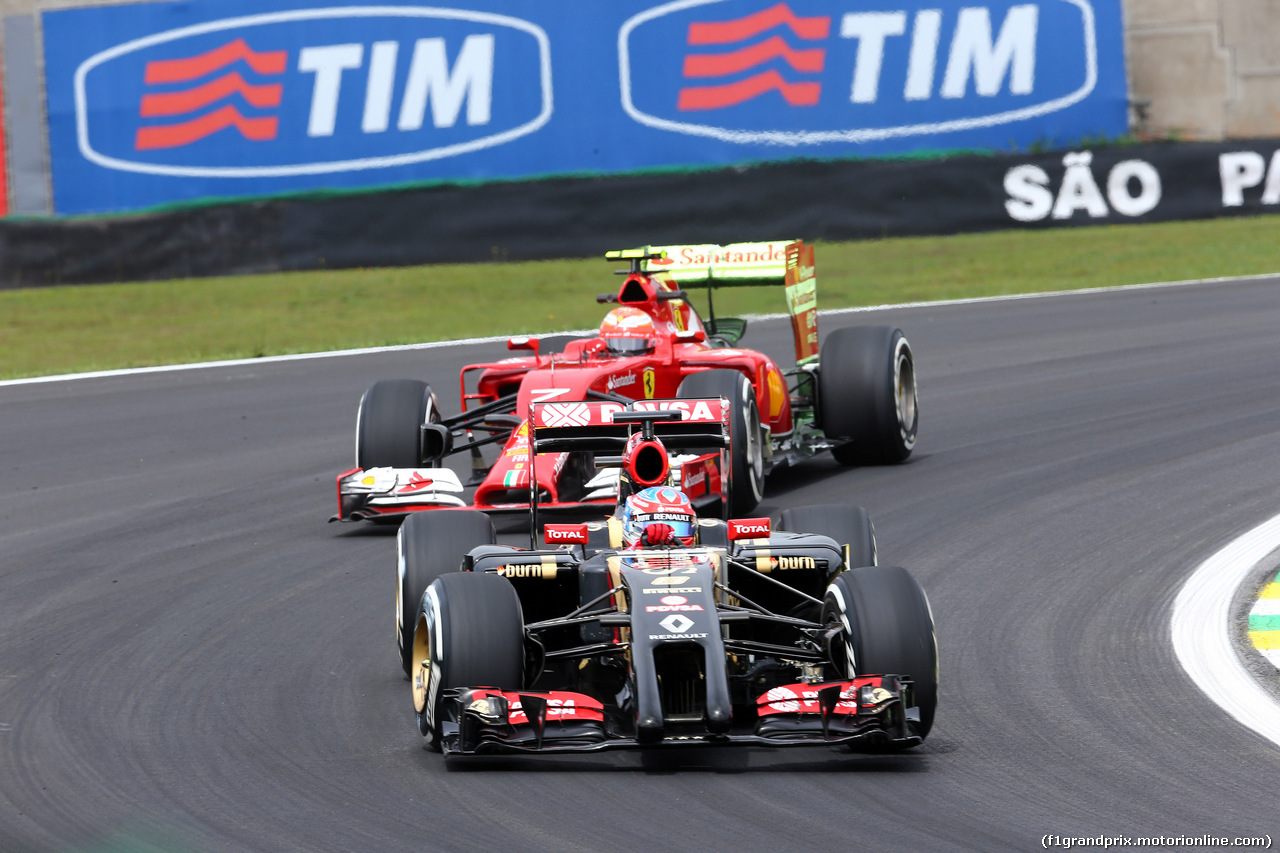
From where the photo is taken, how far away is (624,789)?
589cm

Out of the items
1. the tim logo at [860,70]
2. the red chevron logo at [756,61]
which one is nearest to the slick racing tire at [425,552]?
the tim logo at [860,70]

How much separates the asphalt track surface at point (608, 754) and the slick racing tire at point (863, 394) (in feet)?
0.77

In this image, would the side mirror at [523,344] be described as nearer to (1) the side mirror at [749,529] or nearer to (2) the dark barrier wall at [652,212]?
(1) the side mirror at [749,529]

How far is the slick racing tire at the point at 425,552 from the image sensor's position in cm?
728

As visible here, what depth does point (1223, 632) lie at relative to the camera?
7957 millimetres

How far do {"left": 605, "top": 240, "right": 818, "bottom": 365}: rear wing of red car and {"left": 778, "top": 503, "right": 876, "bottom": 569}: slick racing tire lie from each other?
5314 mm

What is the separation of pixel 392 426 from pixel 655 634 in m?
5.77

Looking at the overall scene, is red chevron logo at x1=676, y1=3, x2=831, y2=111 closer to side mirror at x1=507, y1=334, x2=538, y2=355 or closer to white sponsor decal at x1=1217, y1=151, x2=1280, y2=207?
white sponsor decal at x1=1217, y1=151, x2=1280, y2=207

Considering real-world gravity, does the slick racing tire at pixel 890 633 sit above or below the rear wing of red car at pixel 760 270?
below

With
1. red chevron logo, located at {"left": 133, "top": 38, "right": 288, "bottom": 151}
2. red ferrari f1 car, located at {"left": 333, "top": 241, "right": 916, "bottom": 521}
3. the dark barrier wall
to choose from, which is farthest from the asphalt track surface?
red chevron logo, located at {"left": 133, "top": 38, "right": 288, "bottom": 151}

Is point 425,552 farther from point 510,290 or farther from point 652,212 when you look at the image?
point 652,212

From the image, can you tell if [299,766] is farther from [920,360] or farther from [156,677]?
[920,360]

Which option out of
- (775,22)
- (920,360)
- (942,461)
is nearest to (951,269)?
(775,22)

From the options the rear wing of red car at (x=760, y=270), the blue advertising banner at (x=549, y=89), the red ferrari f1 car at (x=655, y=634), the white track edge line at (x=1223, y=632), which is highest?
the blue advertising banner at (x=549, y=89)
